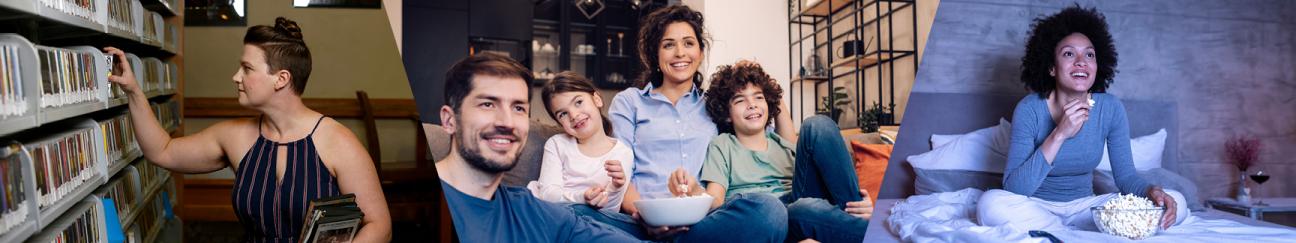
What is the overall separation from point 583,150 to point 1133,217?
68 centimetres

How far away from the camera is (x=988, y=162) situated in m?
1.17

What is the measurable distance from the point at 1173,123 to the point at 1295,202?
202 millimetres

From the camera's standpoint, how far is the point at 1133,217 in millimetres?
1055

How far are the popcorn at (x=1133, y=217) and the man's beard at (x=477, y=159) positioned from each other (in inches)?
29.3

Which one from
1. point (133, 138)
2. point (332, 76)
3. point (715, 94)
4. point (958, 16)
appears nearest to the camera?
point (715, 94)

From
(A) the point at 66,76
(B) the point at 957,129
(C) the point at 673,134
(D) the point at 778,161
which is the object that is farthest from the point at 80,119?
(B) the point at 957,129

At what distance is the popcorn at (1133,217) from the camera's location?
1.05 metres

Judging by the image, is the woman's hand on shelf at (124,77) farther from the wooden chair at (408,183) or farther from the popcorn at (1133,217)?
the popcorn at (1133,217)

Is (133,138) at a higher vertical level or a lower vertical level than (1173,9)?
lower

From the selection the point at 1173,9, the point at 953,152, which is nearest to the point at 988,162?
the point at 953,152

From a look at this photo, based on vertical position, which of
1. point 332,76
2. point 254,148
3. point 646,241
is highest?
point 332,76

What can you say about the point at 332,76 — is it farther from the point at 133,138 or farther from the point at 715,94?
the point at 715,94

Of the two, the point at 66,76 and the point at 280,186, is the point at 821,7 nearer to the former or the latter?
the point at 280,186

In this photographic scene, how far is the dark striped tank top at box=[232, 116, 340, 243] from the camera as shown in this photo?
1370 millimetres
